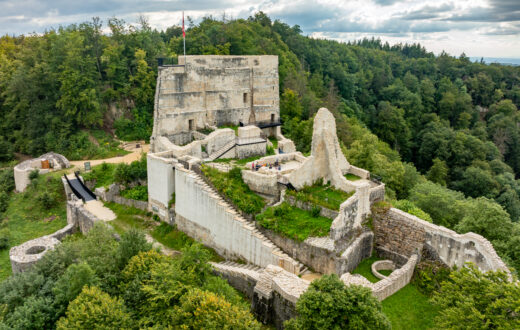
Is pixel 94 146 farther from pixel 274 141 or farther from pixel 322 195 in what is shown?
pixel 322 195

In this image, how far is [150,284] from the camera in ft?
55.9

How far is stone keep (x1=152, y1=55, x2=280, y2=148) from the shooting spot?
3020cm

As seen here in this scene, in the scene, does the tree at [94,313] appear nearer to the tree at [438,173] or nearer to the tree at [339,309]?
the tree at [339,309]

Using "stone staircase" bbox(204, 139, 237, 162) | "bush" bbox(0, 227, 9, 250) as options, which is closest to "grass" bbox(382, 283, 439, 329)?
"stone staircase" bbox(204, 139, 237, 162)

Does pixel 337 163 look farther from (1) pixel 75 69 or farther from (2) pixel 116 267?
(1) pixel 75 69

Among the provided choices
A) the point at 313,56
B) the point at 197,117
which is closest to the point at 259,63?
the point at 197,117

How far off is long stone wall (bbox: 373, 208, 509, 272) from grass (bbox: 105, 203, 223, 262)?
33.0 ft

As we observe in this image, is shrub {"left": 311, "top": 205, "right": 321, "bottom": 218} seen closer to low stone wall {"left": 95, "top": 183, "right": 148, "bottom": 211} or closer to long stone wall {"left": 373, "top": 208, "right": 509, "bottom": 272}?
long stone wall {"left": 373, "top": 208, "right": 509, "bottom": 272}

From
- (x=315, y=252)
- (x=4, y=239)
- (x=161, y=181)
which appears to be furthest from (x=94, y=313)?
(x=4, y=239)

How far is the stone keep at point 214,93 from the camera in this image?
99.1 ft

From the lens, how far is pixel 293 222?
67.8 feet

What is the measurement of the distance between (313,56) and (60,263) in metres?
74.8

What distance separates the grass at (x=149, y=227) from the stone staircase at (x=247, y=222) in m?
3.11

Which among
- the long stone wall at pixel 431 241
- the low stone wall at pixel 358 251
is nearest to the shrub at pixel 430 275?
the long stone wall at pixel 431 241
